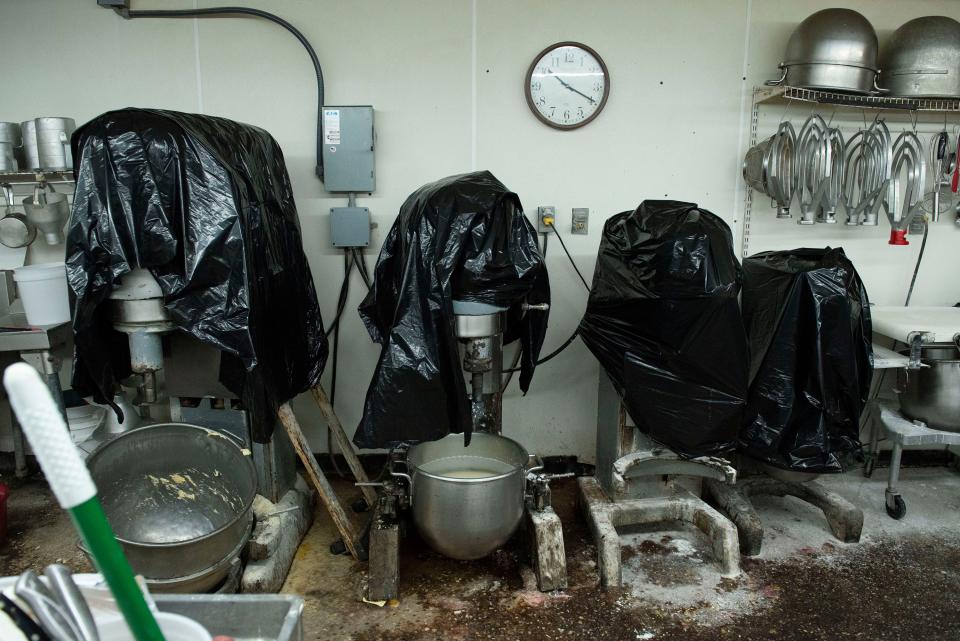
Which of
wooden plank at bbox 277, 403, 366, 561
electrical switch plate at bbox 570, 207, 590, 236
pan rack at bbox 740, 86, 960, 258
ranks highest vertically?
pan rack at bbox 740, 86, 960, 258

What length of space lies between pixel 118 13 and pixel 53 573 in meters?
2.46

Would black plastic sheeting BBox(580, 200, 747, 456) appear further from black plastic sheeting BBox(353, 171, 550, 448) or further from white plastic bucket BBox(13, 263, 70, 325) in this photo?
white plastic bucket BBox(13, 263, 70, 325)

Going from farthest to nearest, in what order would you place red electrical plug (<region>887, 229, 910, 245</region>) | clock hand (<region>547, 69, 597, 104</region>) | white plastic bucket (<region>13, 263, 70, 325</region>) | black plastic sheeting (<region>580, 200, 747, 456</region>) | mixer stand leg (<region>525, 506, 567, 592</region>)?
1. red electrical plug (<region>887, 229, 910, 245</region>)
2. clock hand (<region>547, 69, 597, 104</region>)
3. white plastic bucket (<region>13, 263, 70, 325</region>)
4. mixer stand leg (<region>525, 506, 567, 592</region>)
5. black plastic sheeting (<region>580, 200, 747, 456</region>)

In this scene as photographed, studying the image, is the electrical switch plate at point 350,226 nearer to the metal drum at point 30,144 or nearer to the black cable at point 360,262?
the black cable at point 360,262

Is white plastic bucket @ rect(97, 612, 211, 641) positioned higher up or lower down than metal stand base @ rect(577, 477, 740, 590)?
higher up

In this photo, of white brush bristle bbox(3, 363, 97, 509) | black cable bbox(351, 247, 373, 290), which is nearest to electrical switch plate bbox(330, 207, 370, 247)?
black cable bbox(351, 247, 373, 290)

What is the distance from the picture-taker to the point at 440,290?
5.49 ft

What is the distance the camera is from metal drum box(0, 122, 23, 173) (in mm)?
2248

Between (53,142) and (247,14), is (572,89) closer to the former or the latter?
(247,14)

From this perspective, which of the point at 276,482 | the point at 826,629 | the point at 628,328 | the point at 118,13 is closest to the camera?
the point at 826,629

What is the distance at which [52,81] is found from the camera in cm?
237

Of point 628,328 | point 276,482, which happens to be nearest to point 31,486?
point 276,482

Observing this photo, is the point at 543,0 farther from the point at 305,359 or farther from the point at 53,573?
the point at 53,573

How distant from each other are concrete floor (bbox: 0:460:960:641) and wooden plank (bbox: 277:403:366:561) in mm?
79
